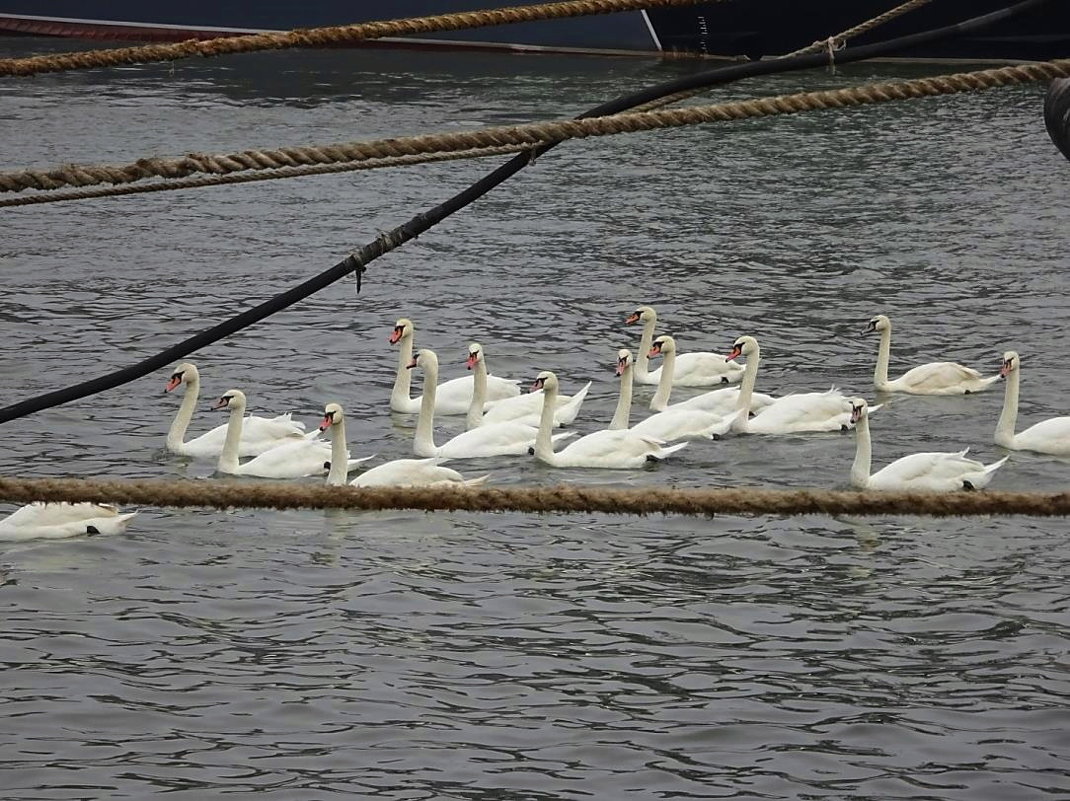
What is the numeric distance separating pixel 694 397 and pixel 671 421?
4.58 ft

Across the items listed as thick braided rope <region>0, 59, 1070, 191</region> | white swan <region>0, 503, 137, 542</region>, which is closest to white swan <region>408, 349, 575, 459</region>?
white swan <region>0, 503, 137, 542</region>

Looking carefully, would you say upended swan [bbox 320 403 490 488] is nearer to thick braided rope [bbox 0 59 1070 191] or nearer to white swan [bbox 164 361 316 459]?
white swan [bbox 164 361 316 459]

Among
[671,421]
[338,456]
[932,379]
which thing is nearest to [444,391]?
[671,421]

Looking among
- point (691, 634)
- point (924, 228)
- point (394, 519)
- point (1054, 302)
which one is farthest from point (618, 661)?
point (924, 228)

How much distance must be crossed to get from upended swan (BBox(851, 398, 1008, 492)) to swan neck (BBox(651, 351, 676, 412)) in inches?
107

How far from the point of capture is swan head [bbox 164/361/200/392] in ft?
48.9

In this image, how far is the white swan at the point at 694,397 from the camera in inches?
610

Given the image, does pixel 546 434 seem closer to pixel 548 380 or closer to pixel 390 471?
pixel 548 380

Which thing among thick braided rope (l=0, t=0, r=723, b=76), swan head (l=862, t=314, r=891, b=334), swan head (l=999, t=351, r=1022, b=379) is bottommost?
swan head (l=999, t=351, r=1022, b=379)

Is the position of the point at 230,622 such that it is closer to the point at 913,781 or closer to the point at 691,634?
the point at 691,634

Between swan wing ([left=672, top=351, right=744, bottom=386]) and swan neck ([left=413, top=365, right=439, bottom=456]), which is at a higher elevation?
swan wing ([left=672, top=351, right=744, bottom=386])

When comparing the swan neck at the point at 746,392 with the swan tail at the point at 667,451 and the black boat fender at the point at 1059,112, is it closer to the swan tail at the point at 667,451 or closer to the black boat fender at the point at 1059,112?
the swan tail at the point at 667,451

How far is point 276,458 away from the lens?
1427 centimetres

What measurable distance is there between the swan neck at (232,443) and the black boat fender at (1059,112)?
9274 mm
